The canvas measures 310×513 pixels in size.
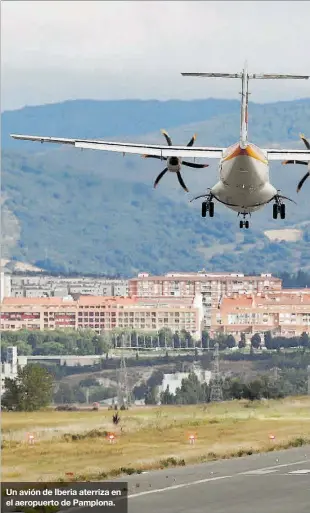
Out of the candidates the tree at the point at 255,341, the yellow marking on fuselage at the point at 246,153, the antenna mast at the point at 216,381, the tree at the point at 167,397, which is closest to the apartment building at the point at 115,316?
the tree at the point at 255,341

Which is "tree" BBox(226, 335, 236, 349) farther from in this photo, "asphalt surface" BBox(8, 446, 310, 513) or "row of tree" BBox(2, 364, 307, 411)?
"asphalt surface" BBox(8, 446, 310, 513)

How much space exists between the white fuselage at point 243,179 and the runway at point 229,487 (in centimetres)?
1054

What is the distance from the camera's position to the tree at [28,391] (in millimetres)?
98250

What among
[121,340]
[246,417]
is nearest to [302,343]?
[121,340]

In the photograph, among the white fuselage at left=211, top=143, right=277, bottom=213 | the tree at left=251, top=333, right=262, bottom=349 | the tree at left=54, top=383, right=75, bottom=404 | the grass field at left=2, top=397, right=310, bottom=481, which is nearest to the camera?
the white fuselage at left=211, top=143, right=277, bottom=213

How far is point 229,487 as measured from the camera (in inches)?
2172

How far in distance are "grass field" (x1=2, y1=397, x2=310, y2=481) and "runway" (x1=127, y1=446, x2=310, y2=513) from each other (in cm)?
230

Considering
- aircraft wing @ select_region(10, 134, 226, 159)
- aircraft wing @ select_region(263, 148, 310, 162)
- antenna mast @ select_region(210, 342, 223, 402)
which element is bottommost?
antenna mast @ select_region(210, 342, 223, 402)

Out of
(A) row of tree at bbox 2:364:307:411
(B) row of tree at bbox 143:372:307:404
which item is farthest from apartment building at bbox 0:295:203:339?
(B) row of tree at bbox 143:372:307:404

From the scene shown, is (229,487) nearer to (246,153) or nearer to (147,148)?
(246,153)

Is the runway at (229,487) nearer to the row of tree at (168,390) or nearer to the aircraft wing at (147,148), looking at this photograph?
the aircraft wing at (147,148)

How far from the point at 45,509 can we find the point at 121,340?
414 feet

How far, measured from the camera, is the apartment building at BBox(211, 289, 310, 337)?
14852 cm

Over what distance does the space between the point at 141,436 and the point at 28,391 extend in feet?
86.9
